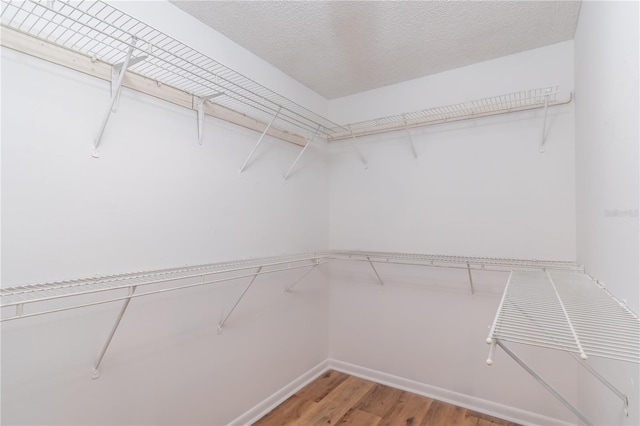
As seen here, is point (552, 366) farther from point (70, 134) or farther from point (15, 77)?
point (15, 77)

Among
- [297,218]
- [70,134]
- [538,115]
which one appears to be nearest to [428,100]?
[538,115]

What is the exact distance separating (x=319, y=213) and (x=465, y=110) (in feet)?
4.50

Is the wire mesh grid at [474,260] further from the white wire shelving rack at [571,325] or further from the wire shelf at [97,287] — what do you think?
the wire shelf at [97,287]

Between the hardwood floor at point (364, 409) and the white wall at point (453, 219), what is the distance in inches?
6.0

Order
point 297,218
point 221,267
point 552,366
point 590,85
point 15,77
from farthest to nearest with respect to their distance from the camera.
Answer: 1. point 297,218
2. point 552,366
3. point 221,267
4. point 590,85
5. point 15,77

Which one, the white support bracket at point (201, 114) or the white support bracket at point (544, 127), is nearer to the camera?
the white support bracket at point (201, 114)

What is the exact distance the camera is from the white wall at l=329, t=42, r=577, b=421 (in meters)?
1.89

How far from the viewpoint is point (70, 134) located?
120cm

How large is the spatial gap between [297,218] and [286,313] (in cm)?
73

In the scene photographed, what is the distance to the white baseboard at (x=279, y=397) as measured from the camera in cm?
190

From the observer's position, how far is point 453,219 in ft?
7.20

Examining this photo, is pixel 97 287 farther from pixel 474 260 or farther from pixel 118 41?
pixel 474 260

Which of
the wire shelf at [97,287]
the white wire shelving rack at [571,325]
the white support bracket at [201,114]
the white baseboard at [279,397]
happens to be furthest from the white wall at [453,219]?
the white support bracket at [201,114]

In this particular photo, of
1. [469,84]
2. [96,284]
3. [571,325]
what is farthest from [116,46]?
[469,84]
